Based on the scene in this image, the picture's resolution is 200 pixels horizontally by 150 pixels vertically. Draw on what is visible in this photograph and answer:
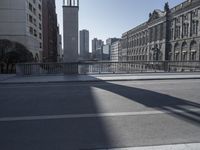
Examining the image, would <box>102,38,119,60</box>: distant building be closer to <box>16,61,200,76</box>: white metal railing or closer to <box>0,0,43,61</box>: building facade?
<box>0,0,43,61</box>: building facade

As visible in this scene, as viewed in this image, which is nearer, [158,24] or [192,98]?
[192,98]

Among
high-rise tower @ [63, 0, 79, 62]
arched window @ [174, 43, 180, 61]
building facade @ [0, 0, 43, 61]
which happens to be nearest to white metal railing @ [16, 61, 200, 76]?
high-rise tower @ [63, 0, 79, 62]

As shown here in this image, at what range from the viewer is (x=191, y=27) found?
56.1 meters

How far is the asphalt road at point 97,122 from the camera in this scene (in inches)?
189

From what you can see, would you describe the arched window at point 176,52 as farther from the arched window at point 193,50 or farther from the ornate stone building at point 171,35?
the arched window at point 193,50

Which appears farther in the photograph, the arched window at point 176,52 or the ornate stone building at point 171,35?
Result: the arched window at point 176,52

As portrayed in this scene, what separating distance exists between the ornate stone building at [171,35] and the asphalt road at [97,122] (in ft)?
155

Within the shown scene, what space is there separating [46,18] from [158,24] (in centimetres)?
3522

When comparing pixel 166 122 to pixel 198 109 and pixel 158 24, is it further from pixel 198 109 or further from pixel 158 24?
pixel 158 24

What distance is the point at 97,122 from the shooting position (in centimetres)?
617

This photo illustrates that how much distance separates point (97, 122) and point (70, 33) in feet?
48.1

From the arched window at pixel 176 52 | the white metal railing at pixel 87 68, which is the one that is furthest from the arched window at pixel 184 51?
the white metal railing at pixel 87 68

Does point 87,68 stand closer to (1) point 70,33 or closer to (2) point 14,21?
(1) point 70,33

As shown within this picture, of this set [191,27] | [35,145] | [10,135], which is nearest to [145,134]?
[35,145]
